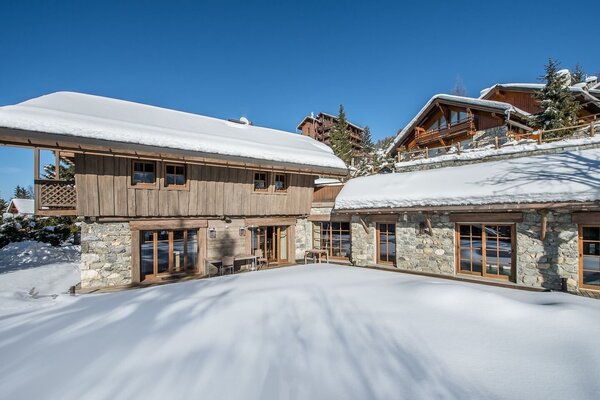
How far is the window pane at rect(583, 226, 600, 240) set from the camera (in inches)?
292

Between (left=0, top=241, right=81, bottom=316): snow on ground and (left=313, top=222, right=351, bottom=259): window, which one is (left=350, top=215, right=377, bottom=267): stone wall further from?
(left=0, top=241, right=81, bottom=316): snow on ground

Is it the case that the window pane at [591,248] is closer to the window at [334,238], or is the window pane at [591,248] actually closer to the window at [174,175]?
the window at [334,238]

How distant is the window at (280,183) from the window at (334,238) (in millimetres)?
2551

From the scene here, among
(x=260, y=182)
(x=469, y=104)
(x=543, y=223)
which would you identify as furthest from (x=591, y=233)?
(x=469, y=104)

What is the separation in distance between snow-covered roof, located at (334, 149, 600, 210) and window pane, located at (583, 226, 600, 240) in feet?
3.35

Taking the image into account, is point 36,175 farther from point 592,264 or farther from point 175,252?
point 592,264

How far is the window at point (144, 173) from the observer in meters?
9.34

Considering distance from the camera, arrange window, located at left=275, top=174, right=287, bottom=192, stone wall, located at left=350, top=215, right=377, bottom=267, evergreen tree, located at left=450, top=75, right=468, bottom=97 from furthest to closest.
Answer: evergreen tree, located at left=450, top=75, right=468, bottom=97
window, located at left=275, top=174, right=287, bottom=192
stone wall, located at left=350, top=215, right=377, bottom=267

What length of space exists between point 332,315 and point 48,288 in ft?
34.7

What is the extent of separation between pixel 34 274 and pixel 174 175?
8526mm

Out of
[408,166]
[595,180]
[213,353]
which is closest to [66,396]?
[213,353]

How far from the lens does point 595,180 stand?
7.50m

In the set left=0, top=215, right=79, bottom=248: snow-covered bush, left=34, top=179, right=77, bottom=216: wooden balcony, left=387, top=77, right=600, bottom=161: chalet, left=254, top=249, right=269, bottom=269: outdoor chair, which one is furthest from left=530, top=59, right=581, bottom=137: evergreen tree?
left=0, top=215, right=79, bottom=248: snow-covered bush

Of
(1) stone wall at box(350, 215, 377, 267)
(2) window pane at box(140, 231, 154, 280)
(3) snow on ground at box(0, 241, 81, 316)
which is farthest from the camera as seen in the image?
(1) stone wall at box(350, 215, 377, 267)
